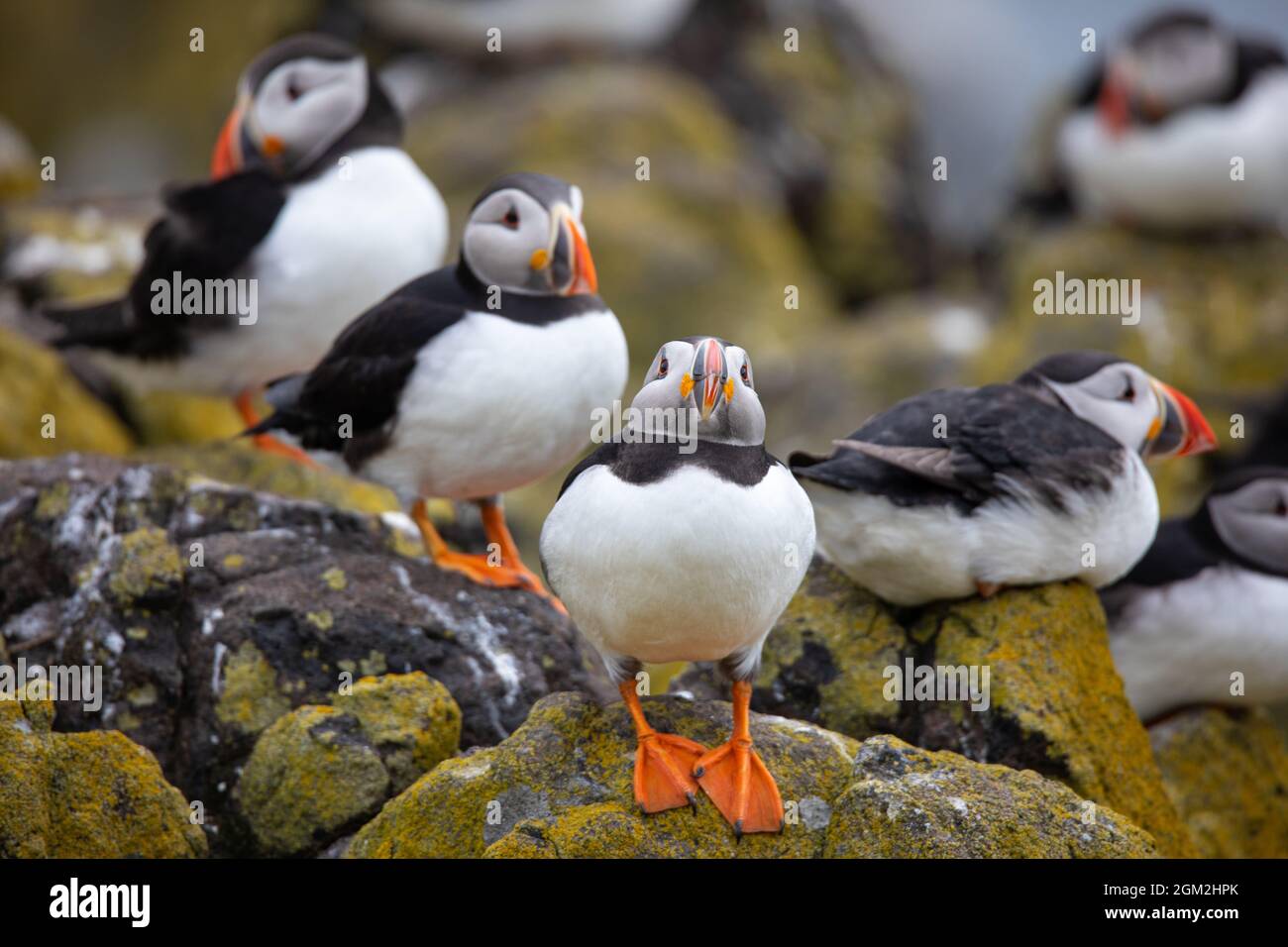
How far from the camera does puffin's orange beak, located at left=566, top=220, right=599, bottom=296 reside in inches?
210

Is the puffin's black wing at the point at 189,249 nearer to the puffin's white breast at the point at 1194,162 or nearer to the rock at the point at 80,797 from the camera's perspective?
the rock at the point at 80,797

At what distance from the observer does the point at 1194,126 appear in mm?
9594

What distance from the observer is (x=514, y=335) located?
207 inches

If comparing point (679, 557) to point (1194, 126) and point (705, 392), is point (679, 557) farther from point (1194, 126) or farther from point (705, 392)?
point (1194, 126)

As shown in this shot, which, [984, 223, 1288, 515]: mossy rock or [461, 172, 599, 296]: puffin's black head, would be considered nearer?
[461, 172, 599, 296]: puffin's black head

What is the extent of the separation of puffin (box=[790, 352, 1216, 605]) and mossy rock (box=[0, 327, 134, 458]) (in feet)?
12.1

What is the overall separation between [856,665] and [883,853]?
127 cm

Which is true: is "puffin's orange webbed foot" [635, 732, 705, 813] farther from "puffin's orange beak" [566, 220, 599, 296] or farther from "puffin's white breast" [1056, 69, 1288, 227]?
"puffin's white breast" [1056, 69, 1288, 227]

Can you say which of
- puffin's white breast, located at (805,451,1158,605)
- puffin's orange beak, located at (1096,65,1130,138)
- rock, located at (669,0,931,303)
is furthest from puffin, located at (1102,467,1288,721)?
rock, located at (669,0,931,303)

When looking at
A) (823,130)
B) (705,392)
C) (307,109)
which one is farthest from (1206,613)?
(823,130)

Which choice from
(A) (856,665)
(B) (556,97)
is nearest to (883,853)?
(A) (856,665)

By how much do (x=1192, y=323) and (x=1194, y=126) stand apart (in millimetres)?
1173

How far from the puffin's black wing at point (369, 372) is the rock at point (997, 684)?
4.34 ft
